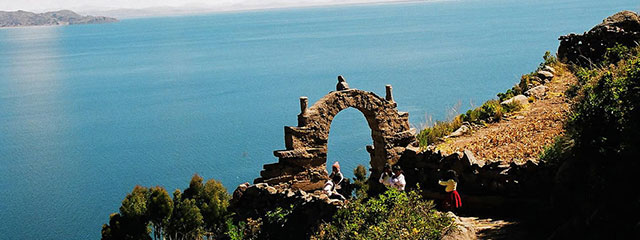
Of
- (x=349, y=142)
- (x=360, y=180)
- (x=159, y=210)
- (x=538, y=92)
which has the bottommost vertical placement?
(x=349, y=142)

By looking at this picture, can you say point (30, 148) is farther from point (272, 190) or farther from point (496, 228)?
point (496, 228)

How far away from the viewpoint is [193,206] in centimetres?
2667

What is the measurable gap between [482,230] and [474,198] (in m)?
1.72

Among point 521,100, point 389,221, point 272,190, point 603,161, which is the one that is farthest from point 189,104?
point 603,161

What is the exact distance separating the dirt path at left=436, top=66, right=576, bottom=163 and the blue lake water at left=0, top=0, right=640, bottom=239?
9.24 m

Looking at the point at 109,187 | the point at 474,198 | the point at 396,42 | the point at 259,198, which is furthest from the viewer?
the point at 396,42

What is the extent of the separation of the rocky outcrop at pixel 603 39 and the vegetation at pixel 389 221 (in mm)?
14059

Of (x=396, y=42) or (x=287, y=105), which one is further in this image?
(x=396, y=42)

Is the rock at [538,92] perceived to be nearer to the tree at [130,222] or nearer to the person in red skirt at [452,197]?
the person in red skirt at [452,197]

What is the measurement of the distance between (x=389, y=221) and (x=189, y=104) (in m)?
52.3

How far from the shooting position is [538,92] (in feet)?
71.4

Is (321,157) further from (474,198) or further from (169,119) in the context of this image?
(169,119)

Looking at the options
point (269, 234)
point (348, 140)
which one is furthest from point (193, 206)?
point (348, 140)

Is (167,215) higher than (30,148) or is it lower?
higher
